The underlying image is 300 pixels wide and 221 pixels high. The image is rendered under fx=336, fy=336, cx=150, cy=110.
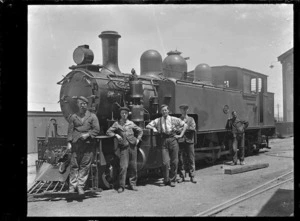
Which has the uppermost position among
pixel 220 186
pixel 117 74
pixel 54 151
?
pixel 117 74

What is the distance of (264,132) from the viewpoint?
13477 millimetres

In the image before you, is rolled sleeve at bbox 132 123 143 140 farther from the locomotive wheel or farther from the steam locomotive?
the locomotive wheel

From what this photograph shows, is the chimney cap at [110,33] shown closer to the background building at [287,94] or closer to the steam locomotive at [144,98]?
the steam locomotive at [144,98]

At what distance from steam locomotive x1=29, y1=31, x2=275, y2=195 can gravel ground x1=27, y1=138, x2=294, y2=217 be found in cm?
63

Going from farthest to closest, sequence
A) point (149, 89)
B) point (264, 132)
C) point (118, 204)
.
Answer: point (264, 132) → point (149, 89) → point (118, 204)

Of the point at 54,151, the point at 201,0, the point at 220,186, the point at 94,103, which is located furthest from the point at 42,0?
the point at 220,186

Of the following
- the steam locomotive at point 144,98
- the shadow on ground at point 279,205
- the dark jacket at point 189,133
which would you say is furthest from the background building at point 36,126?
the shadow on ground at point 279,205

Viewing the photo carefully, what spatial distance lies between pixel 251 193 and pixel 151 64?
14.9ft

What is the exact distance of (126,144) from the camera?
21.8 ft

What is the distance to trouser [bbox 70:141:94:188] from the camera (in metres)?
6.00

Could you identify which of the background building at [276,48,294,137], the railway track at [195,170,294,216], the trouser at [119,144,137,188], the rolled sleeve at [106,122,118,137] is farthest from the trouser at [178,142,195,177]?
the background building at [276,48,294,137]
